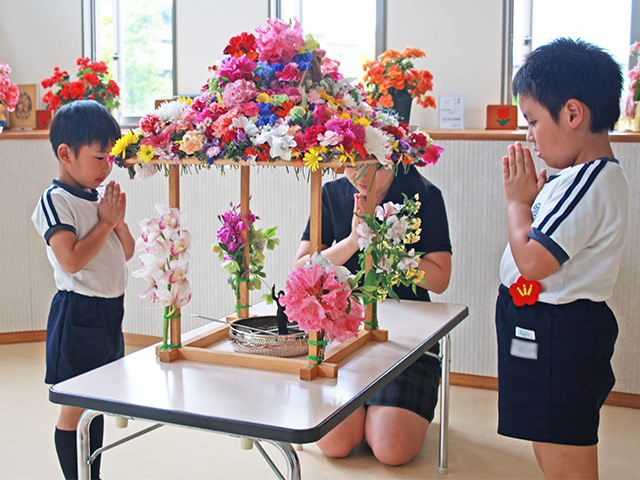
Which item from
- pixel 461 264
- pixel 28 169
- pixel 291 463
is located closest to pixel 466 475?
pixel 461 264

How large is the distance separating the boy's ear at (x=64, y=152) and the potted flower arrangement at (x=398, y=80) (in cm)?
151

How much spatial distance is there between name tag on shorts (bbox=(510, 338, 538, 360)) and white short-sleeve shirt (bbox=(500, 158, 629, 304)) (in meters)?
0.12

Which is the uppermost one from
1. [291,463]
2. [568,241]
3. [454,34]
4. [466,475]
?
[454,34]

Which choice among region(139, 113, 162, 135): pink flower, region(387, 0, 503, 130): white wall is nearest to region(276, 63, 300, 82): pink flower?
region(139, 113, 162, 135): pink flower

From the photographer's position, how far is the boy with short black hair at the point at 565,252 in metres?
1.58

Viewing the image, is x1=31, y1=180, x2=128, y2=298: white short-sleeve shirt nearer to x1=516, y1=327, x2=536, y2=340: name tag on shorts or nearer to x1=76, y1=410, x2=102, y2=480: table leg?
x1=76, y1=410, x2=102, y2=480: table leg

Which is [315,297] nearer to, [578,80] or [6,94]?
[578,80]

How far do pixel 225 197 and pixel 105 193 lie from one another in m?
1.54

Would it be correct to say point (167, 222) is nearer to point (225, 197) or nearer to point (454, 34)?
point (225, 197)

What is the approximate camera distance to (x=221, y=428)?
130cm

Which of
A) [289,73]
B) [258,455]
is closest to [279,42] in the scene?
[289,73]

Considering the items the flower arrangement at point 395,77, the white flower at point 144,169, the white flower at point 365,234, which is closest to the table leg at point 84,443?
the white flower at point 144,169

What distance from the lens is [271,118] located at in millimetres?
1517

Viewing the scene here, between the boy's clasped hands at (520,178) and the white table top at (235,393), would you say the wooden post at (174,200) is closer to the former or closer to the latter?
the white table top at (235,393)
